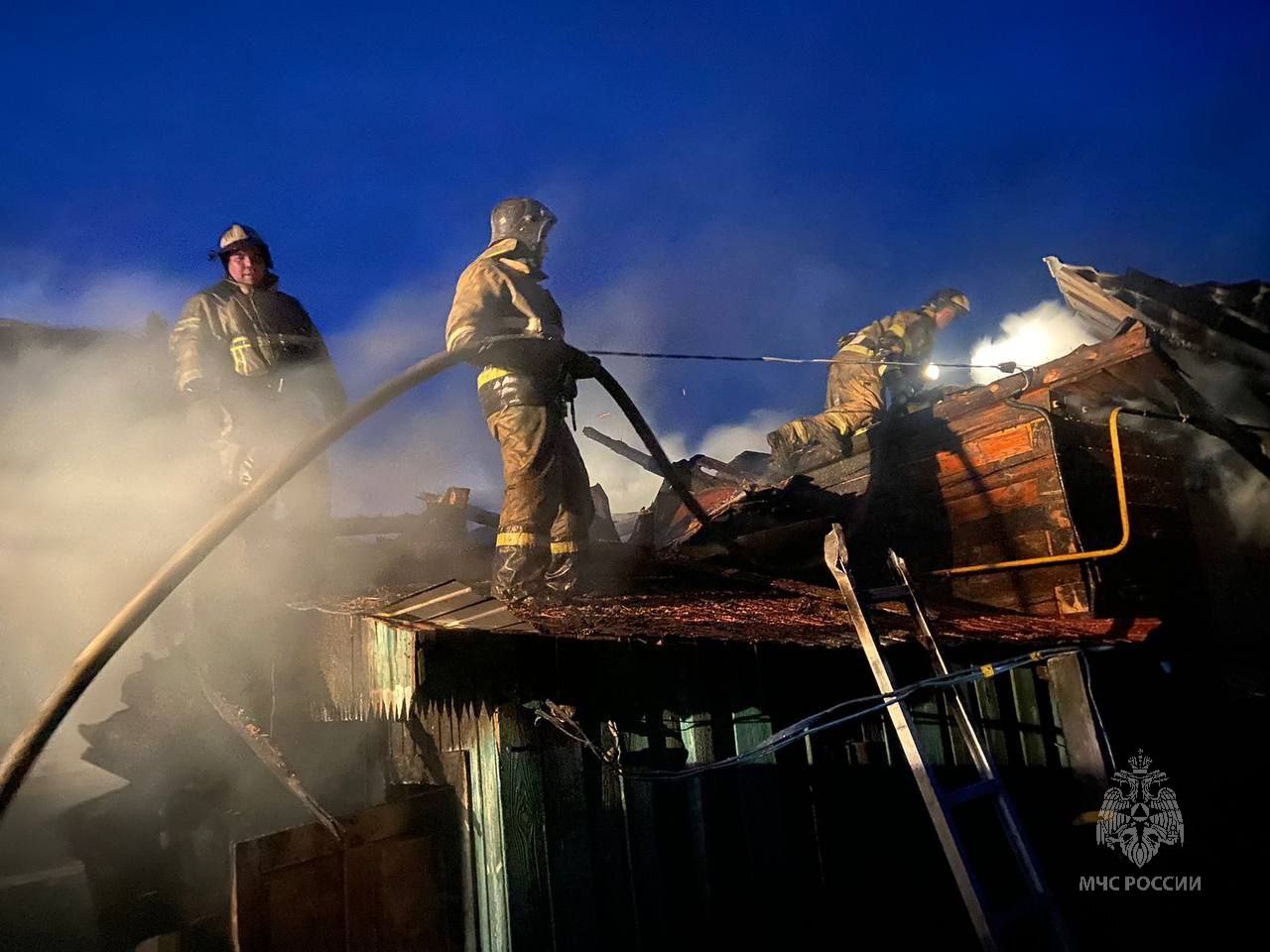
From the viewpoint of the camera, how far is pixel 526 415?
6492 mm

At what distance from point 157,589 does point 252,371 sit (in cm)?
490

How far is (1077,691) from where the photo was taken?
264 inches

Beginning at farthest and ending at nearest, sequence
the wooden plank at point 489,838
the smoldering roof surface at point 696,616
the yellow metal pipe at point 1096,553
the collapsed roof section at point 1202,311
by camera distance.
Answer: the collapsed roof section at point 1202,311, the yellow metal pipe at point 1096,553, the smoldering roof surface at point 696,616, the wooden plank at point 489,838

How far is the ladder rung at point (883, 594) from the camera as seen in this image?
A: 535 centimetres

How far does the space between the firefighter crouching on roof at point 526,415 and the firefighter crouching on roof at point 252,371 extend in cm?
278

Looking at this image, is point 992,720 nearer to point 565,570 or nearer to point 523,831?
point 565,570

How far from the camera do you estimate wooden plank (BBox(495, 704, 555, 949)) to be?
4438mm

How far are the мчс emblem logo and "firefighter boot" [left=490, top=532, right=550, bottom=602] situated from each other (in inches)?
214

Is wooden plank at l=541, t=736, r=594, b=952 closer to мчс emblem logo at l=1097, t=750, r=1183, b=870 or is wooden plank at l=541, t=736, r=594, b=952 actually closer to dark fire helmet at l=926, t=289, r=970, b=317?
мчс emblem logo at l=1097, t=750, r=1183, b=870

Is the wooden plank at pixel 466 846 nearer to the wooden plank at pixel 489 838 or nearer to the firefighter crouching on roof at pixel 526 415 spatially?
the wooden plank at pixel 489 838

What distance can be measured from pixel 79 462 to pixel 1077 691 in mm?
11361

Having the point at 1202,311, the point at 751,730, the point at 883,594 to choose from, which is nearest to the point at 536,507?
the point at 751,730

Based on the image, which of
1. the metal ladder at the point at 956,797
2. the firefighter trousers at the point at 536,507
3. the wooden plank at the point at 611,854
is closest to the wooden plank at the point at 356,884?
the wooden plank at the point at 611,854

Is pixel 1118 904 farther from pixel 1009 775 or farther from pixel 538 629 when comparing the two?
pixel 538 629
